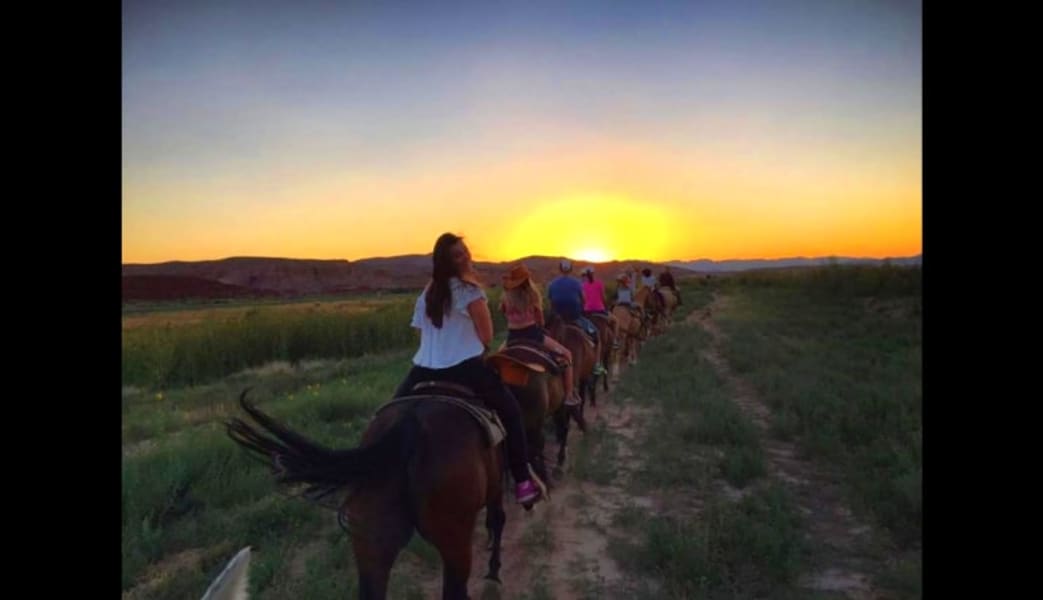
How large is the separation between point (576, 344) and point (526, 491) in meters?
3.74

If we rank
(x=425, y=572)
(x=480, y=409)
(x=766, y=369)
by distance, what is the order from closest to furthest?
(x=480, y=409)
(x=425, y=572)
(x=766, y=369)

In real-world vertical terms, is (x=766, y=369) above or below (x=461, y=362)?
below

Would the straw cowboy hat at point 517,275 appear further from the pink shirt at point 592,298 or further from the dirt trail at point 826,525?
the pink shirt at point 592,298

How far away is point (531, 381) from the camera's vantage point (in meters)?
4.92

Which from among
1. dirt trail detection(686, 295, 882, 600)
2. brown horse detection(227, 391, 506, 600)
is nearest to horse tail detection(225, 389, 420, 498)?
brown horse detection(227, 391, 506, 600)

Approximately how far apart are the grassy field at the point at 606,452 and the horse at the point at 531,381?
76 centimetres

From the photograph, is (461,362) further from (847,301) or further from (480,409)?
(847,301)

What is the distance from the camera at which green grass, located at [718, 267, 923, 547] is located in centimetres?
530

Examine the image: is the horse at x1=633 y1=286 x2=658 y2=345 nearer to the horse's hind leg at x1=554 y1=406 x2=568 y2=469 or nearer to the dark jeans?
the horse's hind leg at x1=554 y1=406 x2=568 y2=469

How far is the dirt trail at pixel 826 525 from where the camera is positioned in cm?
397

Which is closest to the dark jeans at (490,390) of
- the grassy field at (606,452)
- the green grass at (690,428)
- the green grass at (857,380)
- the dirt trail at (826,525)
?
the grassy field at (606,452)
